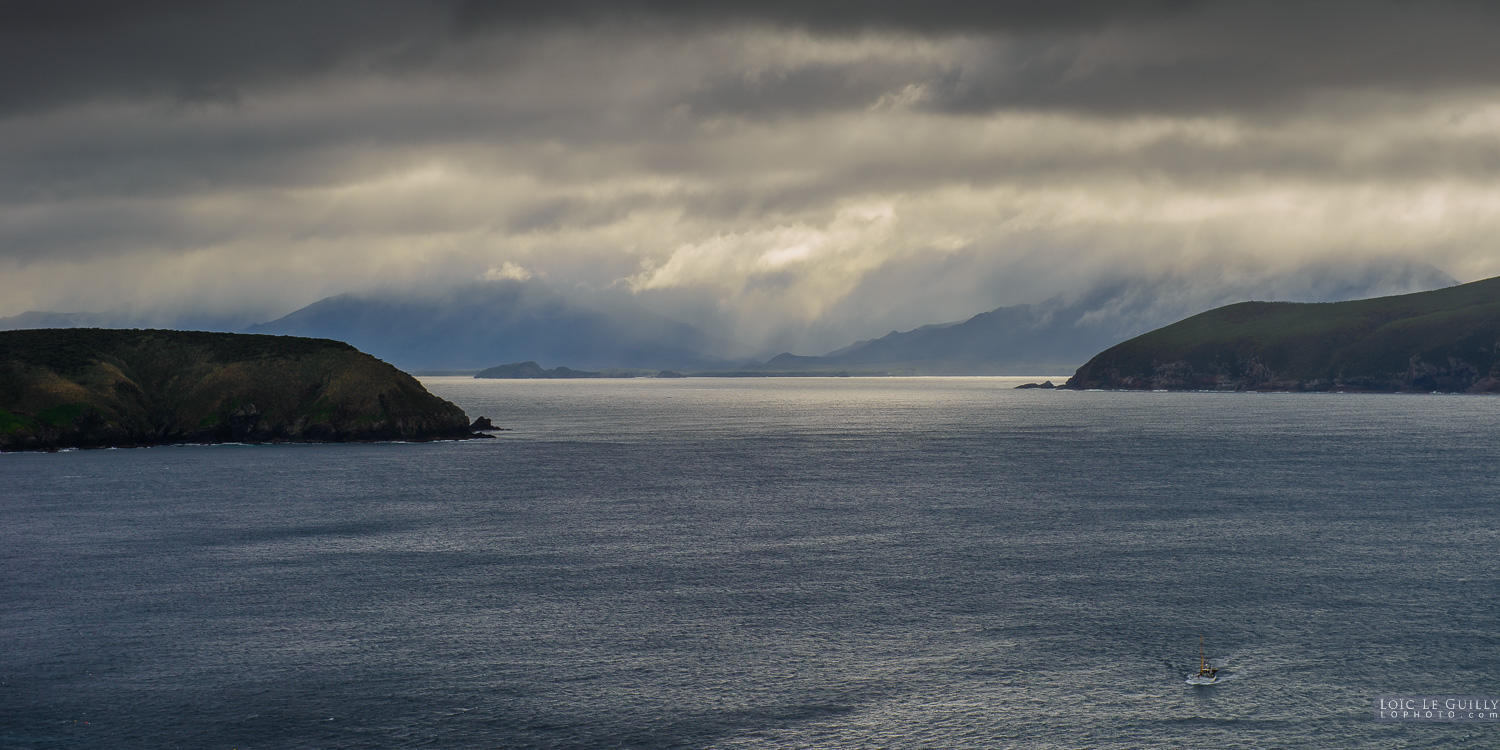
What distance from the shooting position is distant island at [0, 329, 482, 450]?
146 m

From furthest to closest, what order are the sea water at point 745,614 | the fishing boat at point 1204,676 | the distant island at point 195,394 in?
the distant island at point 195,394 < the fishing boat at point 1204,676 < the sea water at point 745,614

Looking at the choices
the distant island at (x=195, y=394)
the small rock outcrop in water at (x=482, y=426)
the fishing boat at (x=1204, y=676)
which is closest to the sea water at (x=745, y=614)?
the fishing boat at (x=1204, y=676)

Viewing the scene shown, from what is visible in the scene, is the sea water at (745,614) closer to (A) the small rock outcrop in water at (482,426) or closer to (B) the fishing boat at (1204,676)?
(B) the fishing boat at (1204,676)

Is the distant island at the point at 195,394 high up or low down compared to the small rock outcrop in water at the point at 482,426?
up

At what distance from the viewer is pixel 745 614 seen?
1619 inches

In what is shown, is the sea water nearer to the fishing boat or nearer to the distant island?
the fishing boat

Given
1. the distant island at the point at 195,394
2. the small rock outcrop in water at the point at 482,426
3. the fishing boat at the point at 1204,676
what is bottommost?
the fishing boat at the point at 1204,676

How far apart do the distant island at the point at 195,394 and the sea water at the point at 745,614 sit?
65862 mm

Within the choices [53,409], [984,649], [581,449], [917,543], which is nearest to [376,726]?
[984,649]

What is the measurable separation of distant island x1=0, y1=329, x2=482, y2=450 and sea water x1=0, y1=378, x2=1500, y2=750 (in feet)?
216

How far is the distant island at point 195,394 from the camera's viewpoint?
145625mm

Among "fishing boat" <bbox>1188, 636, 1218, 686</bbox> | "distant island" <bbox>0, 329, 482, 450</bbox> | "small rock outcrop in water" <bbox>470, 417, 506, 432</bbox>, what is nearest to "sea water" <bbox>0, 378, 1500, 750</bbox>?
"fishing boat" <bbox>1188, 636, 1218, 686</bbox>

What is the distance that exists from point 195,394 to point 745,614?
152 m

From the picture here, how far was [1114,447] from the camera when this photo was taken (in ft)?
452
